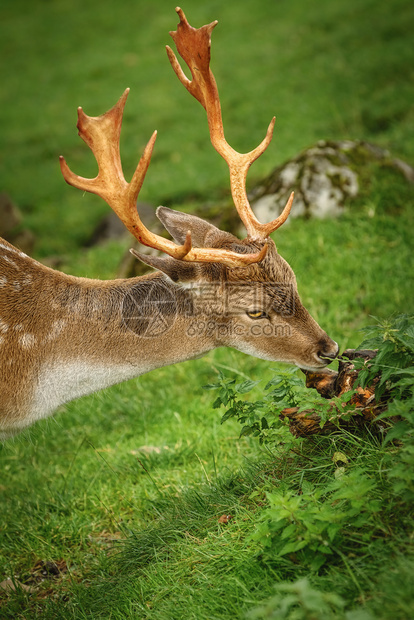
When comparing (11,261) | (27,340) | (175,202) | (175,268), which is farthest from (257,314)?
(175,202)

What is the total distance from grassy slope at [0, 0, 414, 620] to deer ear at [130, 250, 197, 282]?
3.92 feet

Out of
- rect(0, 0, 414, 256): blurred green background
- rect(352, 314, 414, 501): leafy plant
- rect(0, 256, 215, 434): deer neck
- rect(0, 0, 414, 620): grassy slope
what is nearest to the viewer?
rect(352, 314, 414, 501): leafy plant

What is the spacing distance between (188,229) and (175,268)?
18.9 inches

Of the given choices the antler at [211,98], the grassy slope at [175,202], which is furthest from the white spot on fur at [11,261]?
the antler at [211,98]

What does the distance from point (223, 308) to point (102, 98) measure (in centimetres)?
1194

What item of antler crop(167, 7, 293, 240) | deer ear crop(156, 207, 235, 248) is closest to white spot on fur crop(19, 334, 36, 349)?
deer ear crop(156, 207, 235, 248)

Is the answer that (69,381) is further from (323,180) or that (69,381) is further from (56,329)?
(323,180)

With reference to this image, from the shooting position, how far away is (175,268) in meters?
3.59

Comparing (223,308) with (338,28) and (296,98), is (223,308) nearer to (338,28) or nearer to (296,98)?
(296,98)

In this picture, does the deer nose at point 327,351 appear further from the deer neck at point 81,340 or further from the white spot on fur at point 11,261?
the white spot on fur at point 11,261

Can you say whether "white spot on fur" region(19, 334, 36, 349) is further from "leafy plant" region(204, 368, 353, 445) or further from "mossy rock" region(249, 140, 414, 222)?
"mossy rock" region(249, 140, 414, 222)

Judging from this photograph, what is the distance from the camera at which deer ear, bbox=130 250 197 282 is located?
3.53m

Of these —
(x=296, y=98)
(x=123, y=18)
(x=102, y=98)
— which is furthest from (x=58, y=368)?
(x=123, y=18)

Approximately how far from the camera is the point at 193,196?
9586 mm
